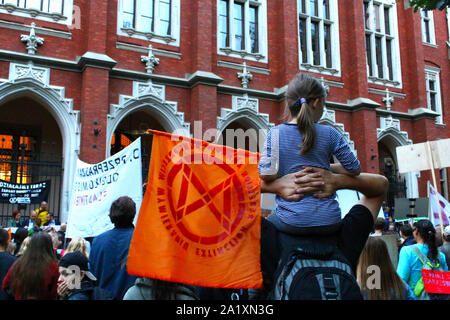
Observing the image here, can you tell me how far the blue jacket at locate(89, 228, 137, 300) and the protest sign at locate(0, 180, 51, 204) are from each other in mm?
A: 8127

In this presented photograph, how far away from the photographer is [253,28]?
1681 cm

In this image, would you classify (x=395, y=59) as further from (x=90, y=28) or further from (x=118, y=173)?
(x=118, y=173)

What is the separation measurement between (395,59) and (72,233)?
17882 millimetres

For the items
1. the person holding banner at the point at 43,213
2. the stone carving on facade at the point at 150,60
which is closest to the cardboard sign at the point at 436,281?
the person holding banner at the point at 43,213

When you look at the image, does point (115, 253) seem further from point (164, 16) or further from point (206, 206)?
point (164, 16)

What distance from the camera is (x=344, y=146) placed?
2.17m

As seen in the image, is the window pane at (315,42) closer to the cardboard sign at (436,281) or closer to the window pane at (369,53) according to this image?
the window pane at (369,53)

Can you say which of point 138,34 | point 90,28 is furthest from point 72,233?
point 138,34

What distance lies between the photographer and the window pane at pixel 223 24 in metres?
16.0

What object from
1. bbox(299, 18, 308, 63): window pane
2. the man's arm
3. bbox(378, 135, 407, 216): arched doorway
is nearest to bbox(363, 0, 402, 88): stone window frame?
bbox(378, 135, 407, 216): arched doorway

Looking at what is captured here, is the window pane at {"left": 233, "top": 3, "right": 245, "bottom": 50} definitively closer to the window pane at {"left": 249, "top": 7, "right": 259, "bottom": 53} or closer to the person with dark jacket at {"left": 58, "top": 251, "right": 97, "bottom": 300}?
the window pane at {"left": 249, "top": 7, "right": 259, "bottom": 53}

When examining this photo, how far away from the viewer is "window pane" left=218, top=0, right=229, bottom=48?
16016 mm

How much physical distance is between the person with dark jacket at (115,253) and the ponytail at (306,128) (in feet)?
6.70
